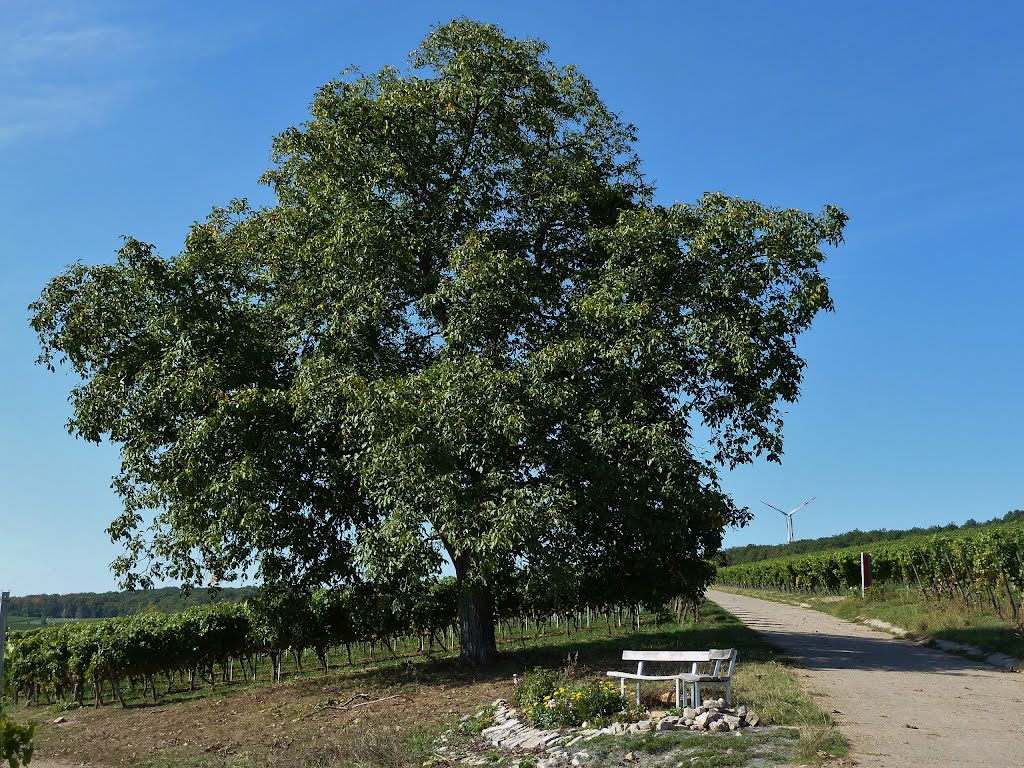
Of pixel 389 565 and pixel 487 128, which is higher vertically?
pixel 487 128

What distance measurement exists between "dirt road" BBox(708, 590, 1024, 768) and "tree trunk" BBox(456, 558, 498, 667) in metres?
6.29

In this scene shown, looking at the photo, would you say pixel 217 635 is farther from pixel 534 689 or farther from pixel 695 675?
pixel 695 675

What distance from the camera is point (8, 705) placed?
87.5 feet

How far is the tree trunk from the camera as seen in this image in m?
18.1

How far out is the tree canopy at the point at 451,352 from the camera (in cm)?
1528

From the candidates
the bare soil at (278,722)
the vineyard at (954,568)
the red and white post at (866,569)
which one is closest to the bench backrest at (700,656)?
the bare soil at (278,722)

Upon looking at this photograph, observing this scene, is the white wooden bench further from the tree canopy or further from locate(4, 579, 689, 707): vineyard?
locate(4, 579, 689, 707): vineyard

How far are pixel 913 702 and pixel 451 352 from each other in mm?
9710

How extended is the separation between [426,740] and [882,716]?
226 inches

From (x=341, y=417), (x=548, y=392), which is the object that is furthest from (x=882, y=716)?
(x=341, y=417)

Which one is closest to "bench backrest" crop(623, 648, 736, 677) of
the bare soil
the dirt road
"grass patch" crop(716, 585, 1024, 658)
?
the dirt road

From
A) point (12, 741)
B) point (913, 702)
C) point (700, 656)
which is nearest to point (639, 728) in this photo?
point (700, 656)

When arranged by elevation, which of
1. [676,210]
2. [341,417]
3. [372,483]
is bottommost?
[372,483]

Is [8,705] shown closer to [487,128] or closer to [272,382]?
[272,382]
